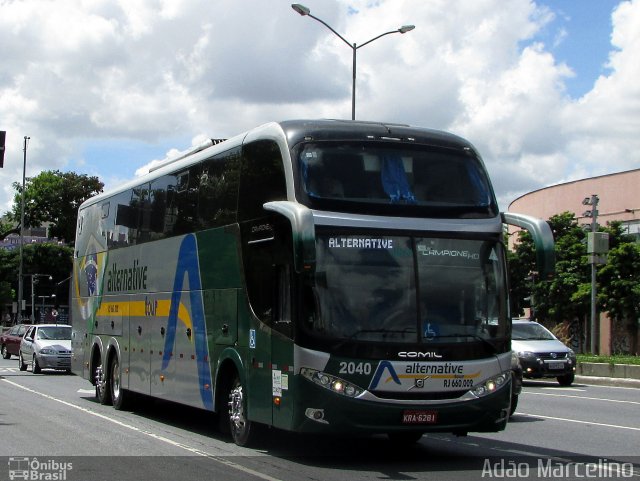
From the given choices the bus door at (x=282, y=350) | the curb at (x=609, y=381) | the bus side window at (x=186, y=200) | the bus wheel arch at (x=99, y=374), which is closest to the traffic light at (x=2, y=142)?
the bus wheel arch at (x=99, y=374)

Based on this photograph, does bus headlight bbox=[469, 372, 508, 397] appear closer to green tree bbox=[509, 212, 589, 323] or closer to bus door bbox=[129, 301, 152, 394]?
bus door bbox=[129, 301, 152, 394]

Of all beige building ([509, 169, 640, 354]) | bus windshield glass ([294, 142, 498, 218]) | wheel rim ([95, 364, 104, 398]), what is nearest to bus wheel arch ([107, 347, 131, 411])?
wheel rim ([95, 364, 104, 398])

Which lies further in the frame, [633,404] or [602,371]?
[602,371]

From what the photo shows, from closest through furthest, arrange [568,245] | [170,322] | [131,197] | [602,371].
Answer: [170,322], [131,197], [602,371], [568,245]

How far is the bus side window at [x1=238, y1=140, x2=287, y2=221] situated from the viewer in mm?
11781

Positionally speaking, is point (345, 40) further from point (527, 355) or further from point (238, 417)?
point (238, 417)

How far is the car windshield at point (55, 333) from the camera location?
108 feet

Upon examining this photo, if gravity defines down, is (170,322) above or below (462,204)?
below

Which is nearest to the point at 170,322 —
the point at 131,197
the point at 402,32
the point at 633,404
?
the point at 131,197

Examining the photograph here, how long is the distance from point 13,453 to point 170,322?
411 centimetres

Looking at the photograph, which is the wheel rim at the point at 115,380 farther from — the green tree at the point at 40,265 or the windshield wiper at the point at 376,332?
the green tree at the point at 40,265

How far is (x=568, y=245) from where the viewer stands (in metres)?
47.1

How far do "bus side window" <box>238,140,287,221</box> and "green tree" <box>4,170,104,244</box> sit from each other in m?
86.1

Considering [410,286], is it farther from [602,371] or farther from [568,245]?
[568,245]
